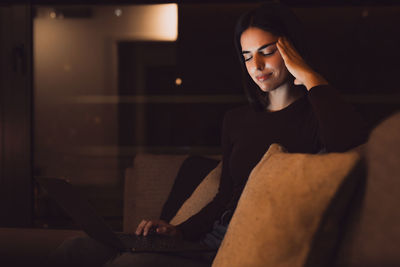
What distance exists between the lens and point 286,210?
983 millimetres

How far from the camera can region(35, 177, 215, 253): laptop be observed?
4.32 feet

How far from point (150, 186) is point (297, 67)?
3.71 ft

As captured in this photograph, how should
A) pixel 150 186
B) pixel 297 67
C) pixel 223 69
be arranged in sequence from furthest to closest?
1. pixel 223 69
2. pixel 150 186
3. pixel 297 67

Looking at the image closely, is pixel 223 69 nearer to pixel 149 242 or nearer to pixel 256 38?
pixel 256 38

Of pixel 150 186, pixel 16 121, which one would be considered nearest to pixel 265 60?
pixel 150 186

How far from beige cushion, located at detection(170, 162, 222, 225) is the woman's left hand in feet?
2.21

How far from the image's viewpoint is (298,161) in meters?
1.04

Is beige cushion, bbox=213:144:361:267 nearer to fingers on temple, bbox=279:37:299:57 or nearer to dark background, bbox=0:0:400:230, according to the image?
fingers on temple, bbox=279:37:299:57

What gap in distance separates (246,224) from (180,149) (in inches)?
203

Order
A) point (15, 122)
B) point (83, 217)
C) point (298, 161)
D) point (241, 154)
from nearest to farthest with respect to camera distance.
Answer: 1. point (298, 161)
2. point (83, 217)
3. point (241, 154)
4. point (15, 122)

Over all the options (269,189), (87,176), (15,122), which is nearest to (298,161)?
(269,189)

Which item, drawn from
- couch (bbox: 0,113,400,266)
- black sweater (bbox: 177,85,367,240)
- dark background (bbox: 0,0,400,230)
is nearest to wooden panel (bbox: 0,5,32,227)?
dark background (bbox: 0,0,400,230)

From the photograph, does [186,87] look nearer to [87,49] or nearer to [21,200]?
[87,49]

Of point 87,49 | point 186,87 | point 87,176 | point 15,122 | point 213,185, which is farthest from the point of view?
point 87,49
